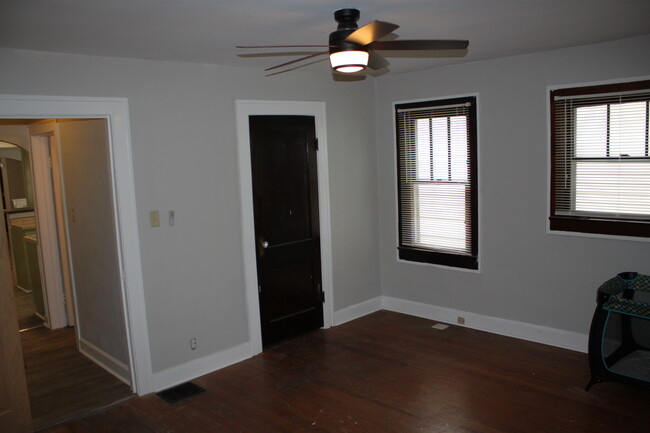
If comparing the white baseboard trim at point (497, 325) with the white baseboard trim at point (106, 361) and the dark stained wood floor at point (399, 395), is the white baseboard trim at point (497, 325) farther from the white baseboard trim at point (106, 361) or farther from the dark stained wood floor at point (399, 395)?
the white baseboard trim at point (106, 361)

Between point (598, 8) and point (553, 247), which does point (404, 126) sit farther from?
point (598, 8)

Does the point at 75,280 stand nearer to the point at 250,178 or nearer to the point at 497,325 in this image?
the point at 250,178

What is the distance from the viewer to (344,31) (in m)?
2.45

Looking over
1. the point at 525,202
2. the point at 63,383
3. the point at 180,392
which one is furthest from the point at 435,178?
the point at 63,383

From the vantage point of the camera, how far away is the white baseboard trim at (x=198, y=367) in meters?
3.91

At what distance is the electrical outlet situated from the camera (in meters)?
3.78

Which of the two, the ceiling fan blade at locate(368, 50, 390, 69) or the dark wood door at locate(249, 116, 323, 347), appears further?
the dark wood door at locate(249, 116, 323, 347)

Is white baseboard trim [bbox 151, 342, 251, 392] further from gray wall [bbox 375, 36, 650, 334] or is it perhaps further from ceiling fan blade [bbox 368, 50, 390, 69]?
ceiling fan blade [bbox 368, 50, 390, 69]

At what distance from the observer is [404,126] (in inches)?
204

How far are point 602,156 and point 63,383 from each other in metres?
4.53

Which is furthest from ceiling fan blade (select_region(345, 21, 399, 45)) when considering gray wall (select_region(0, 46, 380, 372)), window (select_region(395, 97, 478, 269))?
window (select_region(395, 97, 478, 269))

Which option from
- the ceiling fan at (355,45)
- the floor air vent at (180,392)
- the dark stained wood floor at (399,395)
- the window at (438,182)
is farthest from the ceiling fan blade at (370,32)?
the floor air vent at (180,392)

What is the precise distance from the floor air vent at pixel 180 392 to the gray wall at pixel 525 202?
8.23 feet

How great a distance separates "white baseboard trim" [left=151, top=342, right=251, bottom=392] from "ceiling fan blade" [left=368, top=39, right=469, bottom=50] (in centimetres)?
284
